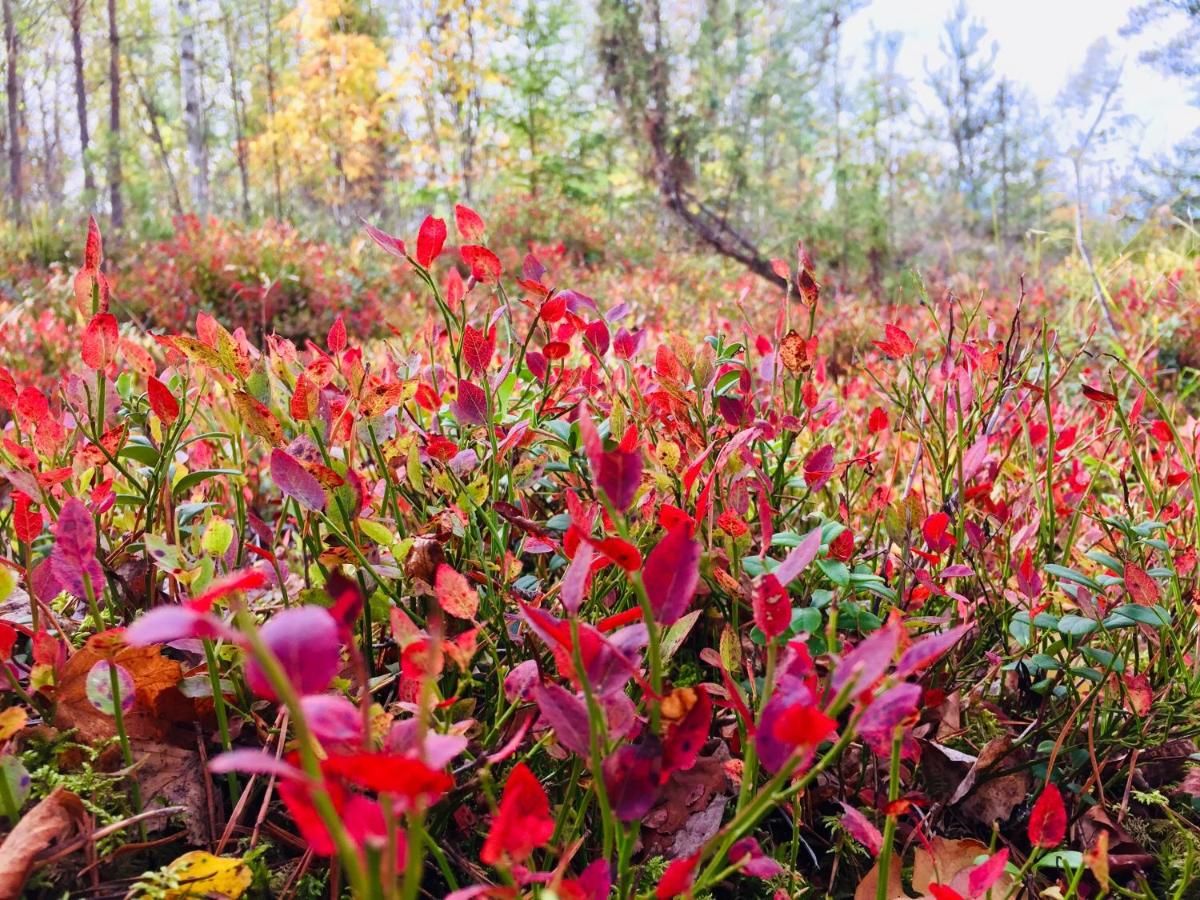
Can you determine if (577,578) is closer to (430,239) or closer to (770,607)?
(770,607)

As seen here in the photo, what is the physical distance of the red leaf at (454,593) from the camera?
25.3 inches

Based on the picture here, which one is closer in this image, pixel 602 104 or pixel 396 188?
pixel 602 104

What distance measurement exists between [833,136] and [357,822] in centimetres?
2678

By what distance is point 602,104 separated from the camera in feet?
38.3

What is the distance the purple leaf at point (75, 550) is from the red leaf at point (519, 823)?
463 millimetres

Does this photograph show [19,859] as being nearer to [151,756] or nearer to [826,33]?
[151,756]

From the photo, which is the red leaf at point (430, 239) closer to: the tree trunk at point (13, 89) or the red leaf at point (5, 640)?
the red leaf at point (5, 640)

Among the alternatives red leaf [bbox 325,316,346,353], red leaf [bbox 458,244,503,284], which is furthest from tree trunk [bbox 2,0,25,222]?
red leaf [bbox 458,244,503,284]

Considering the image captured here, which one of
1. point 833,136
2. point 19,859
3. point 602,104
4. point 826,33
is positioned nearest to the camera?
point 19,859

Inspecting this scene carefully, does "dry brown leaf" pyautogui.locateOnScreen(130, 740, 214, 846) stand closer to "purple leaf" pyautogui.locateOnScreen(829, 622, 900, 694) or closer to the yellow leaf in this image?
the yellow leaf

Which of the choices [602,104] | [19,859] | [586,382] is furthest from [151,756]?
[602,104]

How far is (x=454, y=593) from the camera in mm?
650

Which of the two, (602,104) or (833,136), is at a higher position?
(833,136)

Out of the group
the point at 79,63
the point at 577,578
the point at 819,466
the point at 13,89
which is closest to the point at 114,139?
the point at 79,63
